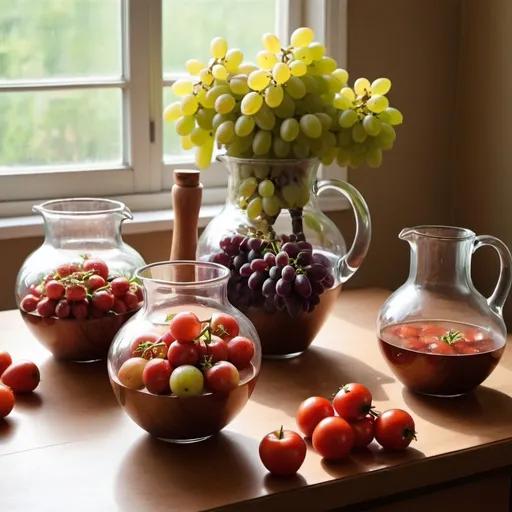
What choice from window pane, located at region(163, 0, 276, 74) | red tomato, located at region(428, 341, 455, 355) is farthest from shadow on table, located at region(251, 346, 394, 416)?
window pane, located at region(163, 0, 276, 74)

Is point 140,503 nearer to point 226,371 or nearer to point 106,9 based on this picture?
point 226,371

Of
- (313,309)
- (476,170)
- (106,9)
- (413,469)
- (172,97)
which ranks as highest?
(106,9)

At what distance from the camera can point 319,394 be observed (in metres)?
1.34

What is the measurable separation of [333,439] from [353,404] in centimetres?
7

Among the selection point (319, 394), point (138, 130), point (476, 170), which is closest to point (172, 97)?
point (138, 130)

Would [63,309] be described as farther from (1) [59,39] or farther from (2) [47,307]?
(1) [59,39]

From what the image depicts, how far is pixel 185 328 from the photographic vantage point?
3.61 ft

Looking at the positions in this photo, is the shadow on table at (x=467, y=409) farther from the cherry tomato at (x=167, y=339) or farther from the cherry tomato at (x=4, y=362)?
the cherry tomato at (x=4, y=362)

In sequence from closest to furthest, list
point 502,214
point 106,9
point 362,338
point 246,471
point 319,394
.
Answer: point 246,471, point 319,394, point 362,338, point 106,9, point 502,214

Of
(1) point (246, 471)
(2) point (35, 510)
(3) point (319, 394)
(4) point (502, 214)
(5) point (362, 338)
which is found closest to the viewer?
(2) point (35, 510)

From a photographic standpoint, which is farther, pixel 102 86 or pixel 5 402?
pixel 102 86

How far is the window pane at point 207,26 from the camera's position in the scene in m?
2.01

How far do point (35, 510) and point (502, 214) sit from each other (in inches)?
56.7

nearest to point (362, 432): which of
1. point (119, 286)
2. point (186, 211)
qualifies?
point (119, 286)
